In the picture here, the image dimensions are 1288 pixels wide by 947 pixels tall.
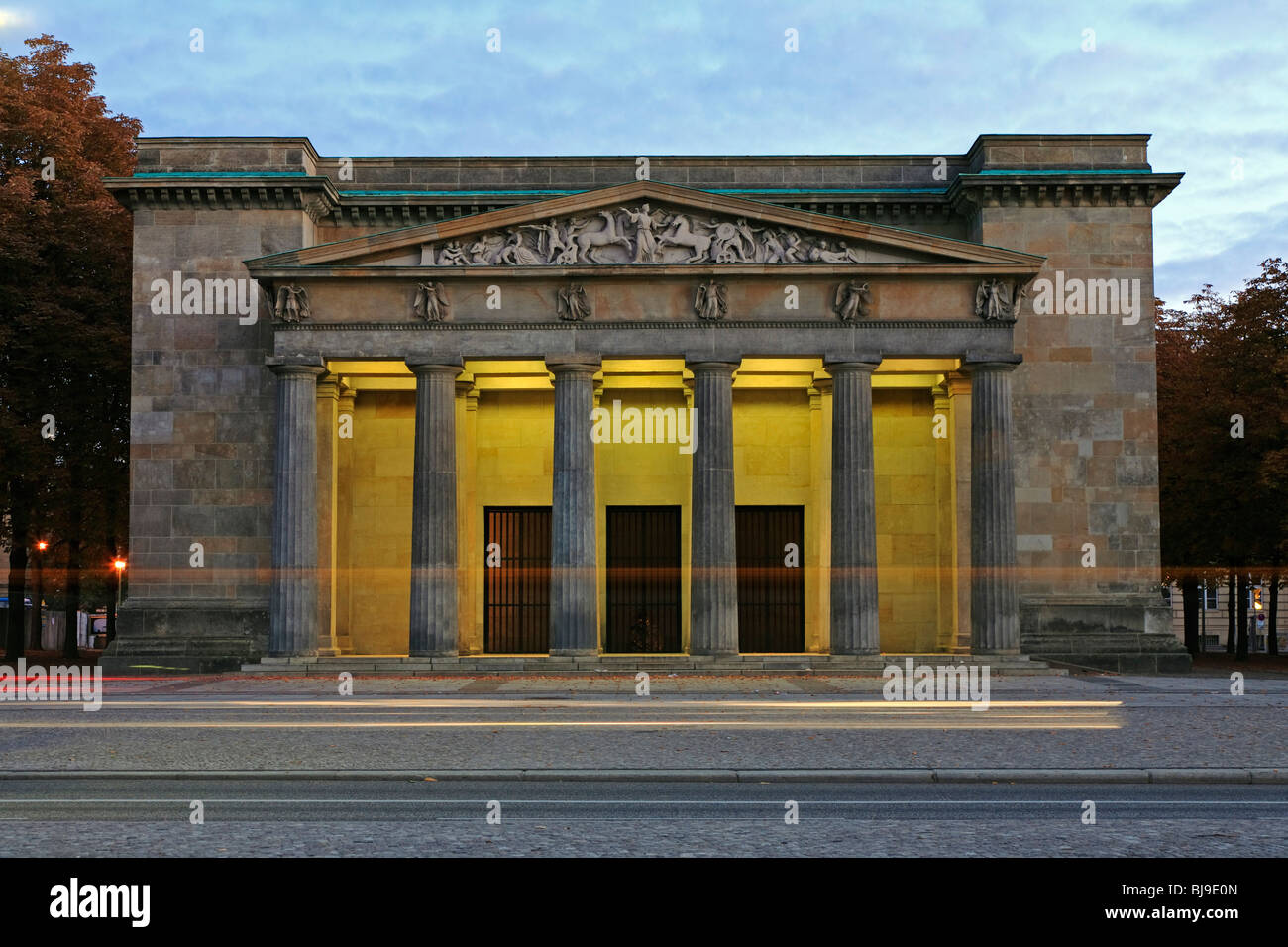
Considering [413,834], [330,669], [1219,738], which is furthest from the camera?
[330,669]

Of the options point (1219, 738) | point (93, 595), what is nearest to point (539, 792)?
point (1219, 738)

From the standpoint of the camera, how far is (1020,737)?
64.4 ft

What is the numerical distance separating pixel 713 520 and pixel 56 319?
24.4m

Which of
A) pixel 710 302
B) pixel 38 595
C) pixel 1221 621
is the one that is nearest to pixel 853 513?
pixel 710 302

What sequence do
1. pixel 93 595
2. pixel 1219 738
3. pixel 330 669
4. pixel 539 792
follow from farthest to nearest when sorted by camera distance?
pixel 93 595 < pixel 330 669 < pixel 1219 738 < pixel 539 792

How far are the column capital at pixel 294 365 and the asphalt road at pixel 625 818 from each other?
76.8 feet

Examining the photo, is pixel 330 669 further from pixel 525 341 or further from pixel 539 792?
pixel 539 792

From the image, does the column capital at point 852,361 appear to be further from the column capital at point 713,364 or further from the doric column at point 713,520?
the doric column at point 713,520

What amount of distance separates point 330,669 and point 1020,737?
21786mm

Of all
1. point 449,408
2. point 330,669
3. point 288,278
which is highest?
point 288,278

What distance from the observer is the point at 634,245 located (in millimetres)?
37781

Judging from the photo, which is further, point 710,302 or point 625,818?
point 710,302

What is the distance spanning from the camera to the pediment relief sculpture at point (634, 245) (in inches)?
1486

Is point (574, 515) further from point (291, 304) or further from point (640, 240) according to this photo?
point (291, 304)
